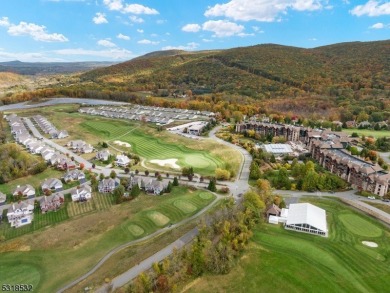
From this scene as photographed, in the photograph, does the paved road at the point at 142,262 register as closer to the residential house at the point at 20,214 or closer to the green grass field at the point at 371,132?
the residential house at the point at 20,214

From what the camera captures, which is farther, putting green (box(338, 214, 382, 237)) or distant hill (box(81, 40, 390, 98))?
distant hill (box(81, 40, 390, 98))

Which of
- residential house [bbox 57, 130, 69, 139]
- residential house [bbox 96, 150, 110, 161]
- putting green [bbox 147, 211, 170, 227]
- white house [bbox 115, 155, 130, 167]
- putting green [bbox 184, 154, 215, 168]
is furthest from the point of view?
residential house [bbox 57, 130, 69, 139]

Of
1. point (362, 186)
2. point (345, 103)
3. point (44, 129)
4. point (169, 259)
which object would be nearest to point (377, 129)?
point (345, 103)

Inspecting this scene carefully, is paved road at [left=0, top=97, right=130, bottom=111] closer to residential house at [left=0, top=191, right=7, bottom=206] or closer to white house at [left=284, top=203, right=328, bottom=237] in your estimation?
residential house at [left=0, top=191, right=7, bottom=206]

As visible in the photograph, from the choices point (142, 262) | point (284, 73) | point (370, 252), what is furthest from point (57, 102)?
point (370, 252)

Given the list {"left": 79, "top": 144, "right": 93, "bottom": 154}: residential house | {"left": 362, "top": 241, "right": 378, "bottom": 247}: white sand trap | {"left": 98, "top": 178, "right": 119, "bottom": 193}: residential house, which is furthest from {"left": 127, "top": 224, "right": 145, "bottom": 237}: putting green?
{"left": 79, "top": 144, "right": 93, "bottom": 154}: residential house
